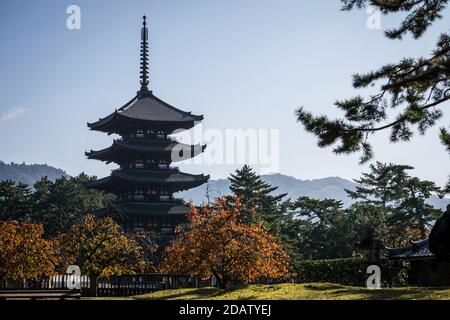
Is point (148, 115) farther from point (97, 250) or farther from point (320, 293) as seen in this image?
point (320, 293)

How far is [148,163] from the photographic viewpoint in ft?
140

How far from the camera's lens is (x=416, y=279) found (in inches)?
899

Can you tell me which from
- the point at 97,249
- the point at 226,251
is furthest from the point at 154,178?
the point at 226,251

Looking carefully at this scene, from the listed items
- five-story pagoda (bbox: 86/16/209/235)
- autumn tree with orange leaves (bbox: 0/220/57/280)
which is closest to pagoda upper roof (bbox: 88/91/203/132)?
five-story pagoda (bbox: 86/16/209/235)

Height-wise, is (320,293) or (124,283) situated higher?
(320,293)

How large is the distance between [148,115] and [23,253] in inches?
774

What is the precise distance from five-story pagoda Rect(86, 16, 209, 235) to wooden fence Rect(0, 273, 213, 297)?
9149 millimetres

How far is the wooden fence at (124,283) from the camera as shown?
94.9ft

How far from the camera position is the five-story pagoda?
134 feet

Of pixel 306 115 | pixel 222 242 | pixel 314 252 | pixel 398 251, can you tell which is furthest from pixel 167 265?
pixel 314 252

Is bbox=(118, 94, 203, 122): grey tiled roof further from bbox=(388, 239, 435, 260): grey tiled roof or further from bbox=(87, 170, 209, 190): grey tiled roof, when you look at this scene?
bbox=(388, 239, 435, 260): grey tiled roof
